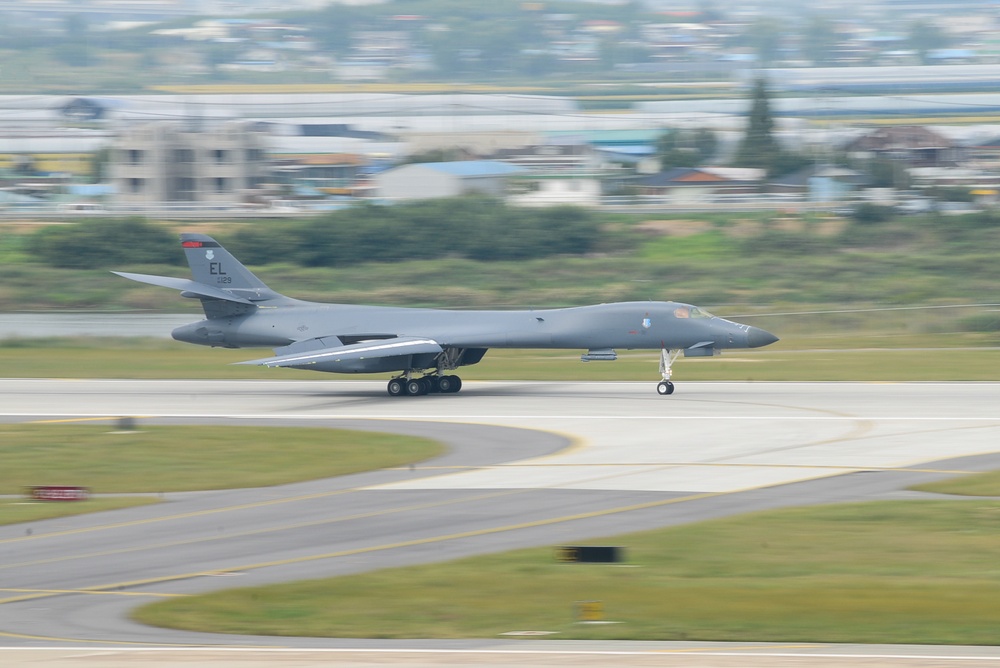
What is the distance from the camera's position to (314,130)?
169625 mm

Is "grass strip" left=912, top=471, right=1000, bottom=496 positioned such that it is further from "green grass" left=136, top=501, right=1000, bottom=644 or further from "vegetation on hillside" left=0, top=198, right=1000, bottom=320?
"vegetation on hillside" left=0, top=198, right=1000, bottom=320

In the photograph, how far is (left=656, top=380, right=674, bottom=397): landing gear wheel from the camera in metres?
34.8

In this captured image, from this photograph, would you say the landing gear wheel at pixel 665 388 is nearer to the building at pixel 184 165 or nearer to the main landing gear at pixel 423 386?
the main landing gear at pixel 423 386

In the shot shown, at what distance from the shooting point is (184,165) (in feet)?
364

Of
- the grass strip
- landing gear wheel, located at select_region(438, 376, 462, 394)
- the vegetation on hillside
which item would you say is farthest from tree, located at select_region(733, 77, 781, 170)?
the grass strip

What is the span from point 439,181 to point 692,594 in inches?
3701

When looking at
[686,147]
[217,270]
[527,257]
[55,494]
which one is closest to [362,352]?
[217,270]

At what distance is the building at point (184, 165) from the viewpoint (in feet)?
361

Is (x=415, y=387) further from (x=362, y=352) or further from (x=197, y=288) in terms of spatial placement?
(x=197, y=288)

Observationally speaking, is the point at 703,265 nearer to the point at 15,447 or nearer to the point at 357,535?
the point at 15,447

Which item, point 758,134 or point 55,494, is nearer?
point 55,494

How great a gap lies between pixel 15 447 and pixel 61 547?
9689mm

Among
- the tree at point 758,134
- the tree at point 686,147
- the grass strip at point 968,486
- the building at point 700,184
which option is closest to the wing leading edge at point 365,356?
the grass strip at point 968,486

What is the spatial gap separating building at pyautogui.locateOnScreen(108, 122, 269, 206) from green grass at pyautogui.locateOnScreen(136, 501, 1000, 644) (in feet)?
317
